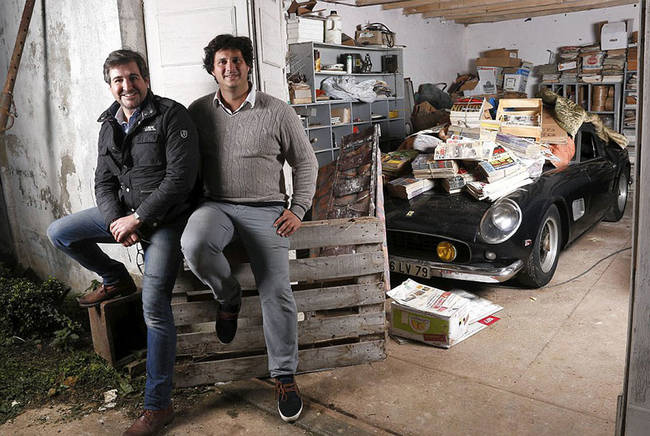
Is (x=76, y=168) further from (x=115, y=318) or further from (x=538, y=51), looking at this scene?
(x=538, y=51)

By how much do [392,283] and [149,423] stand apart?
254 cm

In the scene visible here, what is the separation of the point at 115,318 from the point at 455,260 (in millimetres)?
2326

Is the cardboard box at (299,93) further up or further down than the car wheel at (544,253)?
further up

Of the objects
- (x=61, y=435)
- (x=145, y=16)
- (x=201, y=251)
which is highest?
(x=145, y=16)

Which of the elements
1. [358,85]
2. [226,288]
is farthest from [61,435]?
[358,85]

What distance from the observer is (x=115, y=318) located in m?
3.29

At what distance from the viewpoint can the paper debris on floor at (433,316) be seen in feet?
11.3

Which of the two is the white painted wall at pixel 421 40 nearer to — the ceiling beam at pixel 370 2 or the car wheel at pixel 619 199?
the ceiling beam at pixel 370 2

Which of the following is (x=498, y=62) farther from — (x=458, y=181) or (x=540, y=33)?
(x=458, y=181)

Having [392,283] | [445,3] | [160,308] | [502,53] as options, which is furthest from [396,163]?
[502,53]

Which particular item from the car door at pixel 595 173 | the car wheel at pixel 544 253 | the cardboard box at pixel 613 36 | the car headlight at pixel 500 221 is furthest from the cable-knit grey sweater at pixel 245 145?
the cardboard box at pixel 613 36

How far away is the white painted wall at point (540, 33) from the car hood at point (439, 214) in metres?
8.52

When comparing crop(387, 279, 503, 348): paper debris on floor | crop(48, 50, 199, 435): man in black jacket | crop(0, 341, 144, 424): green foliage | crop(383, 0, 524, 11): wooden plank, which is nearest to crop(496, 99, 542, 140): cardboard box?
crop(387, 279, 503, 348): paper debris on floor

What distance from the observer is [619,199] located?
637cm
